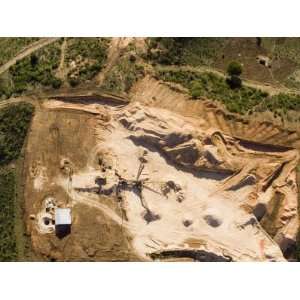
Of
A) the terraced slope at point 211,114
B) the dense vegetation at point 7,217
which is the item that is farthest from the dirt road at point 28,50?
the dense vegetation at point 7,217

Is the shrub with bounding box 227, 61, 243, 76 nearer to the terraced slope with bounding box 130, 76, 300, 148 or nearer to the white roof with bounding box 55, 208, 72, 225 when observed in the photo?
the terraced slope with bounding box 130, 76, 300, 148

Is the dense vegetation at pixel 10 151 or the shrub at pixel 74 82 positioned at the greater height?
the shrub at pixel 74 82

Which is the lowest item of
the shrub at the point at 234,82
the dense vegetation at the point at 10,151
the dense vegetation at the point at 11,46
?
the dense vegetation at the point at 10,151

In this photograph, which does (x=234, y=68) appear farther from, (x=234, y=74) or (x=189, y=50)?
(x=189, y=50)

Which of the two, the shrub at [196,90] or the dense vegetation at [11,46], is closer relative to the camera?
the shrub at [196,90]

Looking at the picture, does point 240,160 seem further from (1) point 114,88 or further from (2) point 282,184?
(1) point 114,88

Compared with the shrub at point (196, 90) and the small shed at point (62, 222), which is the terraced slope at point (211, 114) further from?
the small shed at point (62, 222)
